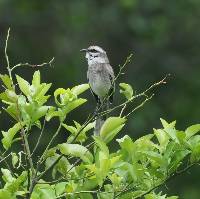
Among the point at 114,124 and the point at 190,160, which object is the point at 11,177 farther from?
the point at 190,160

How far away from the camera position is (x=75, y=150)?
369 cm

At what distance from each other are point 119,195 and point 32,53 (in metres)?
12.7

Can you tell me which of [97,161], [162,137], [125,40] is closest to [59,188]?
[97,161]

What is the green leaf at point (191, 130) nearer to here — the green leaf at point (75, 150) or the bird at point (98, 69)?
the green leaf at point (75, 150)

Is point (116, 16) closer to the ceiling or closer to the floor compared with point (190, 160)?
closer to the floor

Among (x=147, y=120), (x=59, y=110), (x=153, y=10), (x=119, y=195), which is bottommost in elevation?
(x=147, y=120)

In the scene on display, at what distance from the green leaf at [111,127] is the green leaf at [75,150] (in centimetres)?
13

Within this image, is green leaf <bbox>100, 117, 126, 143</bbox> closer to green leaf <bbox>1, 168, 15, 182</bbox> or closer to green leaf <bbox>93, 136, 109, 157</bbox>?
green leaf <bbox>93, 136, 109, 157</bbox>

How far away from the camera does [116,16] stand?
16.9 m

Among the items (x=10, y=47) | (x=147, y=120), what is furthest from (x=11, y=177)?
(x=10, y=47)

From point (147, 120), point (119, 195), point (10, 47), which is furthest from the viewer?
point (10, 47)

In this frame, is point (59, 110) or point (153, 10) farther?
point (153, 10)

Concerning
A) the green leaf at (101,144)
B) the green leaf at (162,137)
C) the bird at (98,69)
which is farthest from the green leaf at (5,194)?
the bird at (98,69)

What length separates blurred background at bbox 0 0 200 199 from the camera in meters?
15.7
